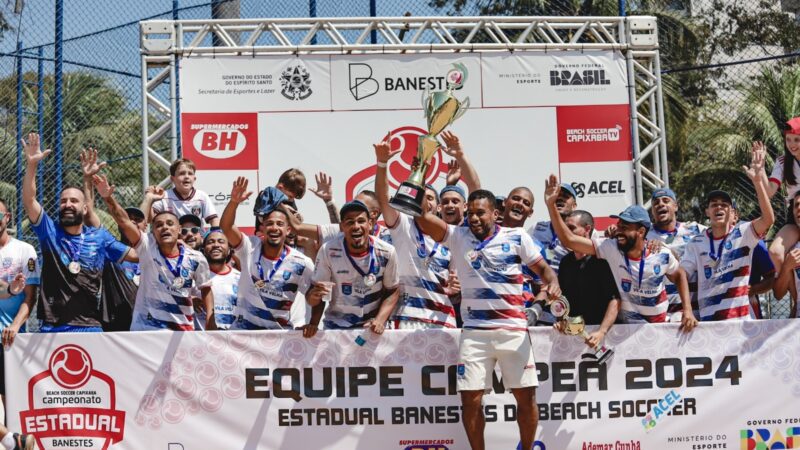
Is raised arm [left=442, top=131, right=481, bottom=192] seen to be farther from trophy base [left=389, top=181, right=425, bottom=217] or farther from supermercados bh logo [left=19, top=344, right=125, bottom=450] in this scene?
supermercados bh logo [left=19, top=344, right=125, bottom=450]

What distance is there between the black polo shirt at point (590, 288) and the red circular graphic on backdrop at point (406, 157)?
4.14 meters

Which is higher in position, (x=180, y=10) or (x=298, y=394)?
(x=180, y=10)

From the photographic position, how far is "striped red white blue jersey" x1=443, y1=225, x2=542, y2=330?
6789 mm

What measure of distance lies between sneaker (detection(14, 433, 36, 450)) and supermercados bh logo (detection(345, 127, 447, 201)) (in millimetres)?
→ 5097

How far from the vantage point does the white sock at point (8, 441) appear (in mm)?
6707

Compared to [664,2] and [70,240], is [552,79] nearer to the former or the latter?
[70,240]

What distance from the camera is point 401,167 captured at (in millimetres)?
11586

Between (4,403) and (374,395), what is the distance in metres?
2.63

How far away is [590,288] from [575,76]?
4.88 metres

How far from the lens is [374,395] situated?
281 inches

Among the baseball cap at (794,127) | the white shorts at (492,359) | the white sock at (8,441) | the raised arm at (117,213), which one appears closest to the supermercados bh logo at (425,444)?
the white shorts at (492,359)

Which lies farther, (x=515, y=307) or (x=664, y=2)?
(x=664, y=2)

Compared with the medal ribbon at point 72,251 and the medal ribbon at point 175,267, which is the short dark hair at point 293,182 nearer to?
the medal ribbon at point 175,267

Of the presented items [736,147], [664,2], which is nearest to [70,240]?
[736,147]
